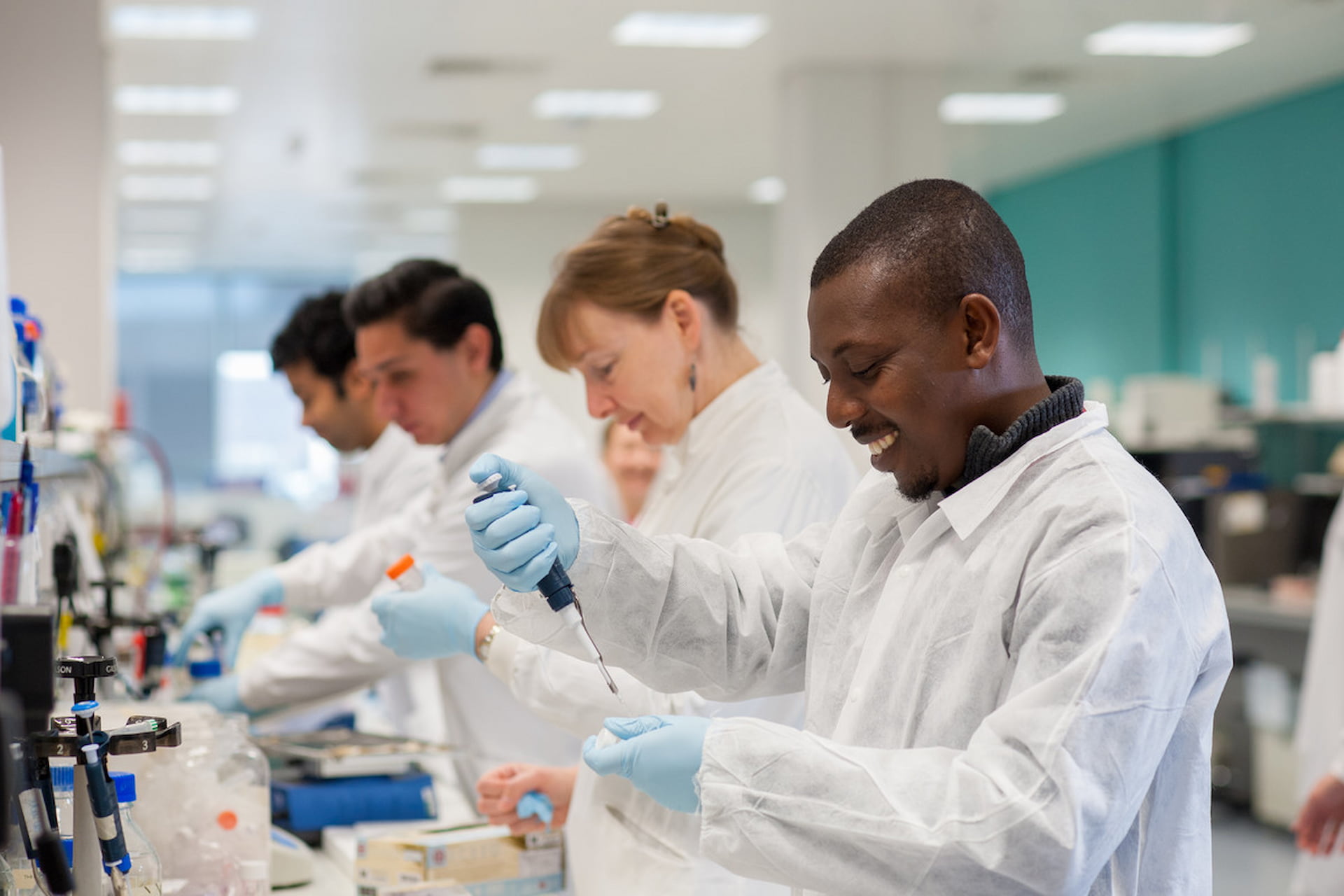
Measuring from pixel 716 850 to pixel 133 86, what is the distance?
6340 mm

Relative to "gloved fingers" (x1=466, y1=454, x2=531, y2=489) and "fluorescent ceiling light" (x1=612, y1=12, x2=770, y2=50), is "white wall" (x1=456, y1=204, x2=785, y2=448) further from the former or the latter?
"gloved fingers" (x1=466, y1=454, x2=531, y2=489)

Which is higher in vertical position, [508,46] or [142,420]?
[508,46]

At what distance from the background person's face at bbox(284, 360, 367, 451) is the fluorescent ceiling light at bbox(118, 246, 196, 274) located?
9297 mm

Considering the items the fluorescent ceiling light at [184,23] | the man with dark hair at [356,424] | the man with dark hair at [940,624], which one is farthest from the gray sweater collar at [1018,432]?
the fluorescent ceiling light at [184,23]

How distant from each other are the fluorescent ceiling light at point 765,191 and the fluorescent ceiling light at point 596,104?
1.97 meters

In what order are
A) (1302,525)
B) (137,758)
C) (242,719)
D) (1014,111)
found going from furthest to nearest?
(1014,111), (1302,525), (242,719), (137,758)

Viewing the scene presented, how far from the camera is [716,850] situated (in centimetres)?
103

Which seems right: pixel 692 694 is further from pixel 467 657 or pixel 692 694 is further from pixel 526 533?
pixel 467 657

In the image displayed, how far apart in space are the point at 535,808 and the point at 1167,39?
210 inches

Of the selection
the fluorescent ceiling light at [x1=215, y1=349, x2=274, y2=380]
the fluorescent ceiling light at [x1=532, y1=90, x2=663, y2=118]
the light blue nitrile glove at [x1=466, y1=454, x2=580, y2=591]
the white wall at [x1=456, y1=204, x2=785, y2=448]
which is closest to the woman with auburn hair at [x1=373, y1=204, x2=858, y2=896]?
the light blue nitrile glove at [x1=466, y1=454, x2=580, y2=591]

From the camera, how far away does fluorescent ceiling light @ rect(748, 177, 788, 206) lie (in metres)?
9.13

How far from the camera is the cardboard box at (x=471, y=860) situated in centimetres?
157

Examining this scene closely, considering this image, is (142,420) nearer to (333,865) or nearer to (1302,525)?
(1302,525)

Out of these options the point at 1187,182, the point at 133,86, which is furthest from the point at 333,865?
the point at 1187,182
